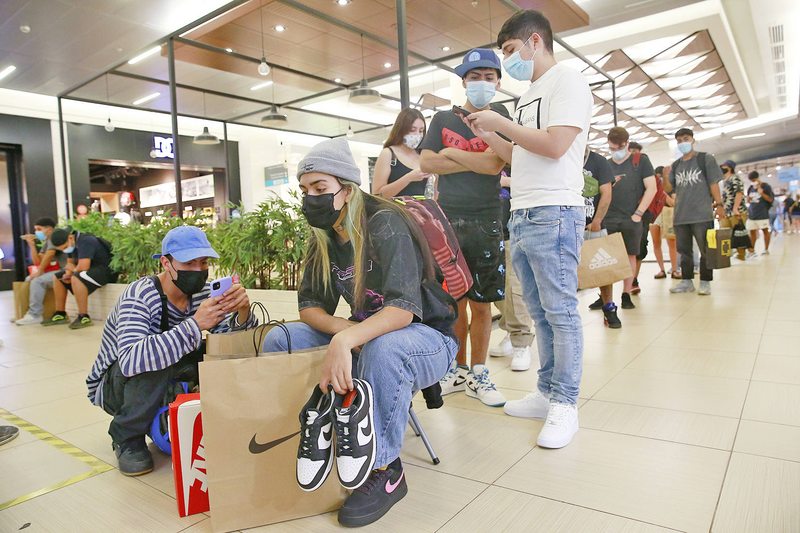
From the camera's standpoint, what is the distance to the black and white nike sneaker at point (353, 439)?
1.25m

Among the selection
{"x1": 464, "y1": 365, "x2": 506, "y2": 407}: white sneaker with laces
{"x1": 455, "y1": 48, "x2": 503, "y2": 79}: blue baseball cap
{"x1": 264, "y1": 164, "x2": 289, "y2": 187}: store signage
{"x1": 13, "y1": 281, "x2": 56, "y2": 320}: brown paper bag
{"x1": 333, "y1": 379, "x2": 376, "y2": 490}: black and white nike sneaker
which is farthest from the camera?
{"x1": 264, "y1": 164, "x2": 289, "y2": 187}: store signage

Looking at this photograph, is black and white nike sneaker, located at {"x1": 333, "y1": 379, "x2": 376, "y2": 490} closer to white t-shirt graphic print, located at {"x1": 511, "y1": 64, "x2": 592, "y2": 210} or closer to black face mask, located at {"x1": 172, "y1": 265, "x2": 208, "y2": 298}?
black face mask, located at {"x1": 172, "y1": 265, "x2": 208, "y2": 298}

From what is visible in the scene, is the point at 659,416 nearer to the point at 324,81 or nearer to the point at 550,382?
the point at 550,382

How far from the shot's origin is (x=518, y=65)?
5.90ft

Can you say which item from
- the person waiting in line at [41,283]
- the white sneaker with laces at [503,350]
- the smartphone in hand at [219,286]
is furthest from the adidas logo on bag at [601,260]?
the person waiting in line at [41,283]

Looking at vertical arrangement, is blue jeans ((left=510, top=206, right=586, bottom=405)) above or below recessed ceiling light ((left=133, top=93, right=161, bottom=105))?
below

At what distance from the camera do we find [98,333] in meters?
4.66

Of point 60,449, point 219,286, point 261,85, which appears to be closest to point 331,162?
point 219,286

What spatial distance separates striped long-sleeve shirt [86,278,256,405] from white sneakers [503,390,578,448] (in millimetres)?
1112

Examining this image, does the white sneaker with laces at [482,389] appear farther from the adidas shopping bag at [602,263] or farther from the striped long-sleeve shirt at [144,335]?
the adidas shopping bag at [602,263]

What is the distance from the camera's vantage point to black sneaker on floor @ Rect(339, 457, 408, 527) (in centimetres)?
135

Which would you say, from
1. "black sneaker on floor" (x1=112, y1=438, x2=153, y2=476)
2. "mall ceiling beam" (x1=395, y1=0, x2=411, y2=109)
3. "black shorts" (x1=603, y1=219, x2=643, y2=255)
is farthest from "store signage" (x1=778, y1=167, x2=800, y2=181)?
"black sneaker on floor" (x1=112, y1=438, x2=153, y2=476)

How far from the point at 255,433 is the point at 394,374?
387mm

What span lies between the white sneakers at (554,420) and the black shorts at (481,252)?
19.1 inches
